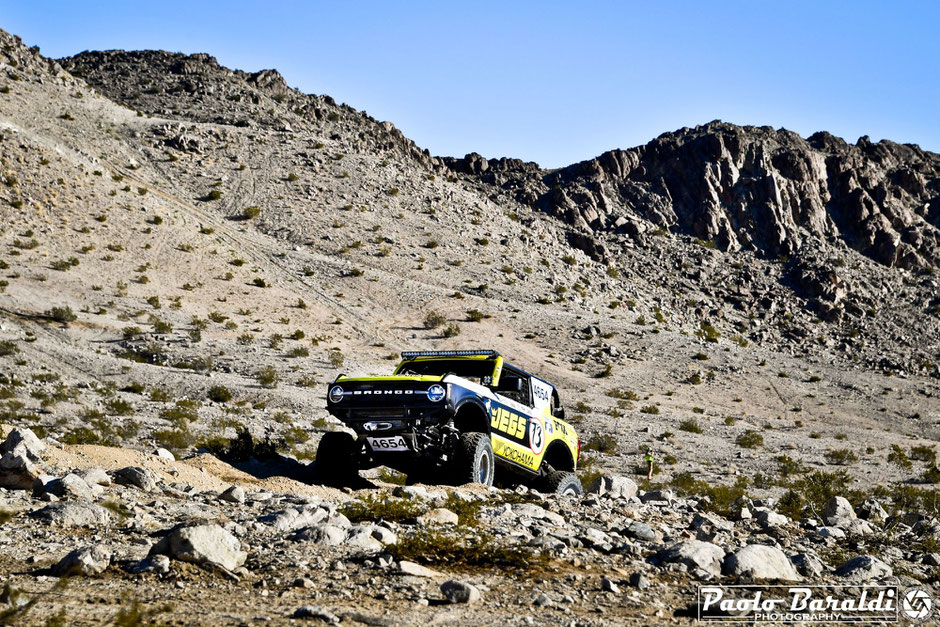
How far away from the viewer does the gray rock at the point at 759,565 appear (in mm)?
7723

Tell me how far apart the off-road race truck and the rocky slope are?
0.91 m

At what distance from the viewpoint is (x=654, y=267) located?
74.4 m

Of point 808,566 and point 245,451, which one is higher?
point 808,566

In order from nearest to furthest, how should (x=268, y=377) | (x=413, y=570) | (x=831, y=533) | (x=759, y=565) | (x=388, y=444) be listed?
(x=413, y=570)
(x=759, y=565)
(x=831, y=533)
(x=388, y=444)
(x=268, y=377)

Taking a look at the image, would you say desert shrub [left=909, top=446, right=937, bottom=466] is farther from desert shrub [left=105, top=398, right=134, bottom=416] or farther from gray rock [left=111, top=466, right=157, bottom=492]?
gray rock [left=111, top=466, right=157, bottom=492]

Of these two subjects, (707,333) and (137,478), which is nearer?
(137,478)

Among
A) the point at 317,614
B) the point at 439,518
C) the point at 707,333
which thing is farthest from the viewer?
the point at 707,333

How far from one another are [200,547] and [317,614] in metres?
1.59

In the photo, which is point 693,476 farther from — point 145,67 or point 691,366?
point 145,67

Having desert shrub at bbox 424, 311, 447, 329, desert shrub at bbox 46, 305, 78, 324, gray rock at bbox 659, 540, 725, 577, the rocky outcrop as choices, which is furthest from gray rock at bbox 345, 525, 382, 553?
the rocky outcrop

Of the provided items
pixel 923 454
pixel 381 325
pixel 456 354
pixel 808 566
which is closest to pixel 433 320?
pixel 381 325

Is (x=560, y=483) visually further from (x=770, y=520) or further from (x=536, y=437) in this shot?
(x=770, y=520)

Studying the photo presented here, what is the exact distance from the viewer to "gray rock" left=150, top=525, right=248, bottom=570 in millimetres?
6711

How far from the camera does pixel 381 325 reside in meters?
45.4
